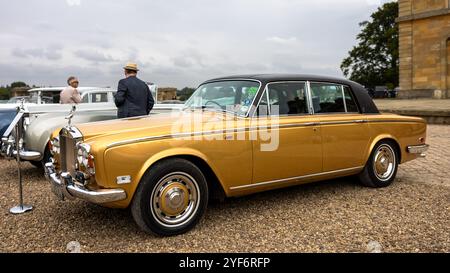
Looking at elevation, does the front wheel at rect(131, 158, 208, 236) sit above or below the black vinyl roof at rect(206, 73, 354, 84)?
below

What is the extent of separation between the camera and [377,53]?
43.4 meters

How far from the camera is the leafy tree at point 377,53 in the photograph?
139 feet

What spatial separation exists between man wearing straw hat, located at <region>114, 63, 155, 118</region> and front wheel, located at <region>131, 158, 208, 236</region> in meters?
2.78

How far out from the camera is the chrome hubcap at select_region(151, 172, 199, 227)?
3490 millimetres

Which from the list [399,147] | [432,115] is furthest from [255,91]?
[432,115]

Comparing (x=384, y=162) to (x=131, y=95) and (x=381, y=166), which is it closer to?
(x=381, y=166)

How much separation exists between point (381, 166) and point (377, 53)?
42.2 metres

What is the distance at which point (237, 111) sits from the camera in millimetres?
4219

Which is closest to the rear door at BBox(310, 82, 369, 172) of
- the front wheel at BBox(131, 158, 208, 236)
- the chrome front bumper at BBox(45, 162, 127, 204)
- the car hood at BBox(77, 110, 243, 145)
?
the car hood at BBox(77, 110, 243, 145)

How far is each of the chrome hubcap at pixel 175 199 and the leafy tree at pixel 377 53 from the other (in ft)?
139

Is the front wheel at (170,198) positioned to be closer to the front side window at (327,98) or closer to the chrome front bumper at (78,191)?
the chrome front bumper at (78,191)

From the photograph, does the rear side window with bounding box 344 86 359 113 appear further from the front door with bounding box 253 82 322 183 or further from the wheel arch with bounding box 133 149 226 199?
the wheel arch with bounding box 133 149 226 199

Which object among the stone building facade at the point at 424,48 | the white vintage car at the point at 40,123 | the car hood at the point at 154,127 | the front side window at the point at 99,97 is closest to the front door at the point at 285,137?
the car hood at the point at 154,127

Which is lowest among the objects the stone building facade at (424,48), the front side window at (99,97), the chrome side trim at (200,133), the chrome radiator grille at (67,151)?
the chrome radiator grille at (67,151)
